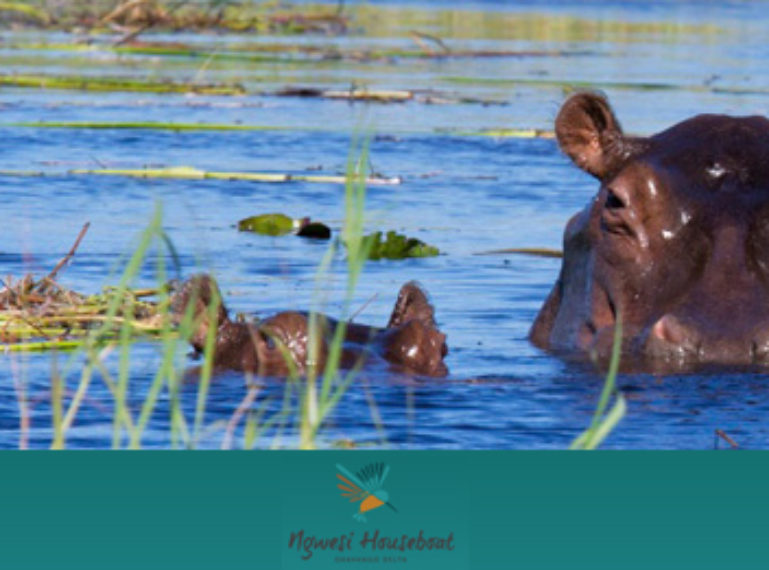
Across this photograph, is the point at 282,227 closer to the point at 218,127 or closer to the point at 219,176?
the point at 219,176

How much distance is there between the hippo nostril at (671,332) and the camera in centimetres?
607

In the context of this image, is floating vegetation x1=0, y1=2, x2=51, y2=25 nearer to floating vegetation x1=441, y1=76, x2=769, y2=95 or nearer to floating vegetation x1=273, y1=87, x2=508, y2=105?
floating vegetation x1=441, y1=76, x2=769, y2=95

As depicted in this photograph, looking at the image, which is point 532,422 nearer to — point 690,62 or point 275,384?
point 275,384

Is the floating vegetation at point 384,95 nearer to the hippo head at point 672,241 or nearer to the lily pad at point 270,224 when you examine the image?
the lily pad at point 270,224

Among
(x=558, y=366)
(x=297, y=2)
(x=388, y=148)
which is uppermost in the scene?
(x=558, y=366)

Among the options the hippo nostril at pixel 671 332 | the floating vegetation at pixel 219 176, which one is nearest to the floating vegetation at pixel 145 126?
the floating vegetation at pixel 219 176

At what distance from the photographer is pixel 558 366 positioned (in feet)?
23.2

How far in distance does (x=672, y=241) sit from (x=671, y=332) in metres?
0.61

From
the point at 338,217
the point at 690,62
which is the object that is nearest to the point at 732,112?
the point at 338,217

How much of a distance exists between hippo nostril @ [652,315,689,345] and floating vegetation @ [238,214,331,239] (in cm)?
524

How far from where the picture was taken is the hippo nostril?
6074 millimetres

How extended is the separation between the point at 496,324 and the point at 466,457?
14.6 ft

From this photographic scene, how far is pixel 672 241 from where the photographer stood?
6.60m

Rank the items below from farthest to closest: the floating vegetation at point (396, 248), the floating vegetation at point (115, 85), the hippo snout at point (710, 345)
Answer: the floating vegetation at point (115, 85)
the floating vegetation at point (396, 248)
the hippo snout at point (710, 345)
